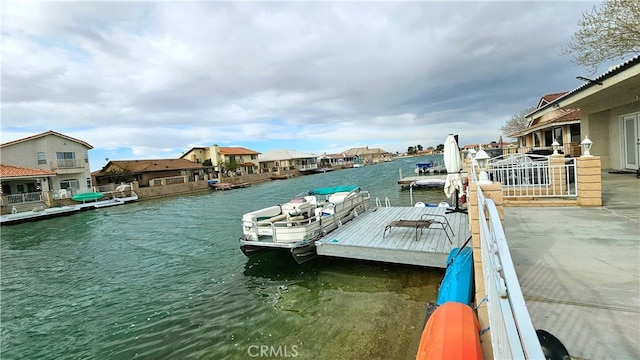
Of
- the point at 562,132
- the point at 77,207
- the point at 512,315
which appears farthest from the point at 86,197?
the point at 562,132

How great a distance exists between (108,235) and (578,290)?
2046 cm

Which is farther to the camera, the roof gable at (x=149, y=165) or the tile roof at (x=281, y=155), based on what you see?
the tile roof at (x=281, y=155)

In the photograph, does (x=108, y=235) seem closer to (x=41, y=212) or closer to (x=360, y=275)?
(x=41, y=212)

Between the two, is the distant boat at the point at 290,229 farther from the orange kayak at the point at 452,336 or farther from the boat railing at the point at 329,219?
the orange kayak at the point at 452,336

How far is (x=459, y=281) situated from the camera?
4.99 metres

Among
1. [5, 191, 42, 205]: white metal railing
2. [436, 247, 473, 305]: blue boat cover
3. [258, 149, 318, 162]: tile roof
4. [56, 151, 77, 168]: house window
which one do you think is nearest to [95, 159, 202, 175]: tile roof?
[56, 151, 77, 168]: house window

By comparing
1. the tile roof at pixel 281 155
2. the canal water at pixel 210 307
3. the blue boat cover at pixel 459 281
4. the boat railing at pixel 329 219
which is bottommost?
the canal water at pixel 210 307

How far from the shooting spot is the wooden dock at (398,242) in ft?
22.6

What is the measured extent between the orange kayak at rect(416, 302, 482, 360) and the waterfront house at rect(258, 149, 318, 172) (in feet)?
217

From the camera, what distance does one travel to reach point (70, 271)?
10.5 meters

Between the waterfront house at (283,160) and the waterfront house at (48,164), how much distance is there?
126ft

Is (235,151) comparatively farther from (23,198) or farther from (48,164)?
(23,198)

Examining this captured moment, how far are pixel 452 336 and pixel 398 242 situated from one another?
14.4 ft

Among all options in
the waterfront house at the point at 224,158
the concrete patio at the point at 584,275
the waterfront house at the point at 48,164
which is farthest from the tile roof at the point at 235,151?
the concrete patio at the point at 584,275
